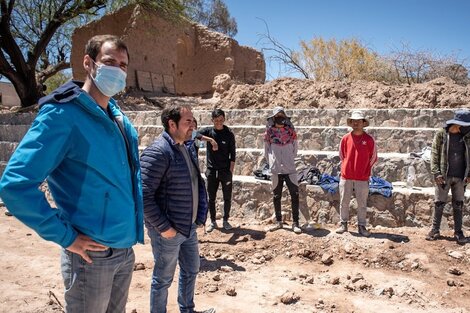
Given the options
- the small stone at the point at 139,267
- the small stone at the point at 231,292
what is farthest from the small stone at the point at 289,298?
the small stone at the point at 139,267

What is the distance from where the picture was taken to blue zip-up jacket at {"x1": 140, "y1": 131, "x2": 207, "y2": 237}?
2.58 meters

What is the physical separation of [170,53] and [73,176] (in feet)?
46.4

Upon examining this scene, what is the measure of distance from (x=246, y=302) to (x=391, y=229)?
Result: 2.79m

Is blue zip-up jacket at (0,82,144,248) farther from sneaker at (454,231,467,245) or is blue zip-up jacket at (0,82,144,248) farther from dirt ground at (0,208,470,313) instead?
sneaker at (454,231,467,245)

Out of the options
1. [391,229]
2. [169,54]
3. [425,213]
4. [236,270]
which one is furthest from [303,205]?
[169,54]

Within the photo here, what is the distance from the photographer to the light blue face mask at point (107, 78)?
1794mm

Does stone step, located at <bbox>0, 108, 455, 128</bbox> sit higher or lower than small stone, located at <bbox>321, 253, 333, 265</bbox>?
higher

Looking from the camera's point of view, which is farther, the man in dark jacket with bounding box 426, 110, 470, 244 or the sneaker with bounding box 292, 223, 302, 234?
the sneaker with bounding box 292, 223, 302, 234

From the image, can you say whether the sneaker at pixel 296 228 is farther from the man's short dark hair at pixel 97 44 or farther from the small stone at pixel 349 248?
the man's short dark hair at pixel 97 44

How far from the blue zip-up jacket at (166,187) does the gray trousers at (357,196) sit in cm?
314

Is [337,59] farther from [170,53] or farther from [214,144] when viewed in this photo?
[214,144]

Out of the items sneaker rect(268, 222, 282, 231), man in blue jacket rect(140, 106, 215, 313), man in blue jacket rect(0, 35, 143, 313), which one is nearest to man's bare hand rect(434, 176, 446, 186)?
sneaker rect(268, 222, 282, 231)

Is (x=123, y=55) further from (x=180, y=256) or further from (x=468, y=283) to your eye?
(x=468, y=283)

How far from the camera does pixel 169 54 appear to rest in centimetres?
1498
